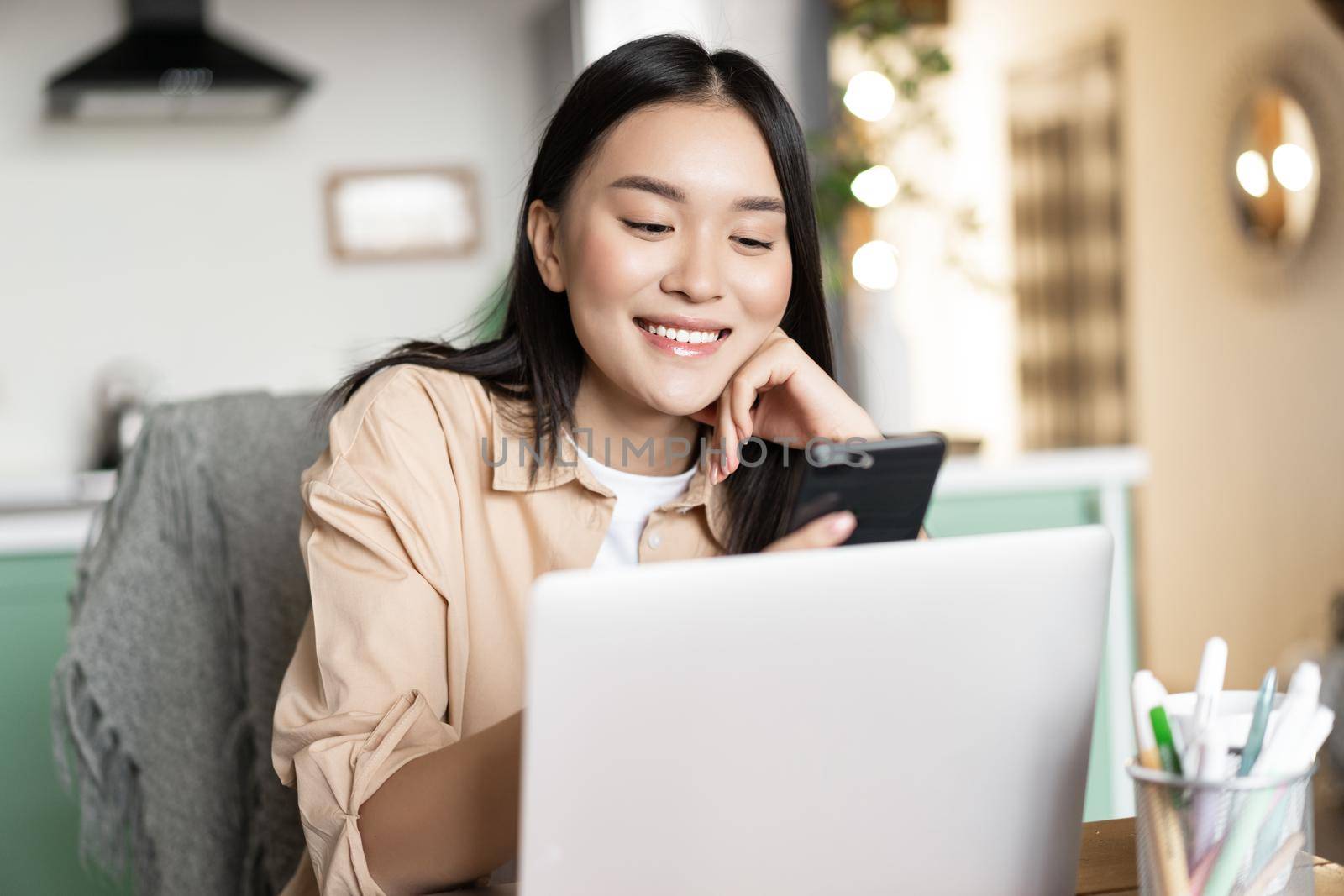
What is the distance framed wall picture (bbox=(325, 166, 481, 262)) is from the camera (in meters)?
4.58

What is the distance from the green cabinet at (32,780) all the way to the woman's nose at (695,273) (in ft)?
3.69

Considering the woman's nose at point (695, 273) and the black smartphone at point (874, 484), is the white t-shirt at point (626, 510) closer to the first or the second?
the woman's nose at point (695, 273)

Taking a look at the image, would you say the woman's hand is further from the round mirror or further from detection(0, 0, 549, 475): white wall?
detection(0, 0, 549, 475): white wall

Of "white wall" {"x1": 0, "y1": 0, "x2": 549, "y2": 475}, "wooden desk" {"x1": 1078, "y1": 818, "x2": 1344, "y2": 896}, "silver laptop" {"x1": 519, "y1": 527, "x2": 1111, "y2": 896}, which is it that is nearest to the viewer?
"silver laptop" {"x1": 519, "y1": 527, "x2": 1111, "y2": 896}

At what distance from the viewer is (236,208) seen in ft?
14.7

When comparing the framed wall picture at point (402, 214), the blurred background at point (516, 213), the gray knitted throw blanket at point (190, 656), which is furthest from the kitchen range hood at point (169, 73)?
the gray knitted throw blanket at point (190, 656)

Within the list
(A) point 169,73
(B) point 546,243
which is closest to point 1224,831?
(B) point 546,243

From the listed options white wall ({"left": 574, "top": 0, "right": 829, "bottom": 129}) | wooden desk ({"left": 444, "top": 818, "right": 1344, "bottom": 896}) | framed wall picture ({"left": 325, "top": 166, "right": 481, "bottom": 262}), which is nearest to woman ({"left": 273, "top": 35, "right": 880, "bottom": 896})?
wooden desk ({"left": 444, "top": 818, "right": 1344, "bottom": 896})

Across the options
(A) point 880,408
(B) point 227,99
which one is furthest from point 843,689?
(B) point 227,99

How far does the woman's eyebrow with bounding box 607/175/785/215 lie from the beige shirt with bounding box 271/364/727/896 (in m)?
0.25

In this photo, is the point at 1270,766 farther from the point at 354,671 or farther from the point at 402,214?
the point at 402,214

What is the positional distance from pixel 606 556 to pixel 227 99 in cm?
343

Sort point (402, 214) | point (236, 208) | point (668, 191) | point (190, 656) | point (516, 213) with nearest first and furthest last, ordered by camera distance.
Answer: point (668, 191)
point (190, 656)
point (516, 213)
point (236, 208)
point (402, 214)

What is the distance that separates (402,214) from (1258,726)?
4.25 meters
